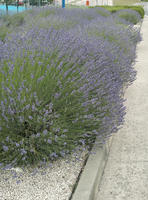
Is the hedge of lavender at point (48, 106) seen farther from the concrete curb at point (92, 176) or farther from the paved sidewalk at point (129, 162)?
the paved sidewalk at point (129, 162)

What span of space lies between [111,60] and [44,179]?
2246 mm

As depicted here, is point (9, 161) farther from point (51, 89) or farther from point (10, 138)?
point (51, 89)

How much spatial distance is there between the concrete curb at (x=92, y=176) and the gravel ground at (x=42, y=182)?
2.6 inches

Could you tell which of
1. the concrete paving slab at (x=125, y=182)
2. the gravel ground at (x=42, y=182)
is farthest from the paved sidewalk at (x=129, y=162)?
the gravel ground at (x=42, y=182)

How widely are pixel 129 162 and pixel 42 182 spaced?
106 cm

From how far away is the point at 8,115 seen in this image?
2.55 m


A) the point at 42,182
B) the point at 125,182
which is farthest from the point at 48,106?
the point at 125,182

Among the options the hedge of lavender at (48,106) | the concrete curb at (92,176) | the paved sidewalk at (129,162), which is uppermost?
the hedge of lavender at (48,106)

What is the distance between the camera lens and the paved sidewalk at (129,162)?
269 cm

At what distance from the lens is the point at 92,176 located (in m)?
2.65

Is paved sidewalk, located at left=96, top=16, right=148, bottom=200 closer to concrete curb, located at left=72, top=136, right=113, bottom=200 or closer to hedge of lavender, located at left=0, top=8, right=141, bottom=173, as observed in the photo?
concrete curb, located at left=72, top=136, right=113, bottom=200

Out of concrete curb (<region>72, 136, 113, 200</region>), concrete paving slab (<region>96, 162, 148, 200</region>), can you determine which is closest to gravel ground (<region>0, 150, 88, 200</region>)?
concrete curb (<region>72, 136, 113, 200</region>)

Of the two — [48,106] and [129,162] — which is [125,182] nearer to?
[129,162]

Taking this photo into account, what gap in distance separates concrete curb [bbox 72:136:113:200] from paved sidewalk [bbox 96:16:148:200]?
0.07 m
